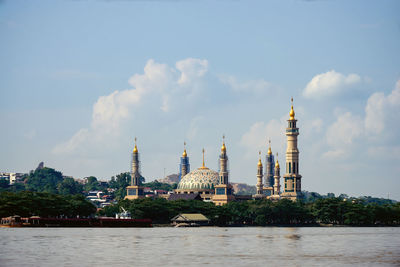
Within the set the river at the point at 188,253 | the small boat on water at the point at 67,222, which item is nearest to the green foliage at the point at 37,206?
the small boat on water at the point at 67,222

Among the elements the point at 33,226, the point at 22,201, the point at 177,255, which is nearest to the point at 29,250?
the point at 177,255

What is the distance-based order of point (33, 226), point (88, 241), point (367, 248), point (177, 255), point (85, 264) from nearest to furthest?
point (85, 264) < point (177, 255) < point (367, 248) < point (88, 241) < point (33, 226)

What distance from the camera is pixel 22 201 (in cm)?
18150

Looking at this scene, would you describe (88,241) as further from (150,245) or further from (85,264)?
(85,264)

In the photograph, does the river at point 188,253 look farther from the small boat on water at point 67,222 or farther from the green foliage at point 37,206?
the green foliage at point 37,206

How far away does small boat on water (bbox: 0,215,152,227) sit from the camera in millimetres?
170375

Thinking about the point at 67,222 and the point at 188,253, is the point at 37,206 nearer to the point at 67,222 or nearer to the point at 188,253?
the point at 67,222

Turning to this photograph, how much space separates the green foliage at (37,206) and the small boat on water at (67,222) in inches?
186

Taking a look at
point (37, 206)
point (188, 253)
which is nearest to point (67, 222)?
point (37, 206)

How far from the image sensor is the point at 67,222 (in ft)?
587

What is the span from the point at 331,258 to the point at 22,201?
113 metres

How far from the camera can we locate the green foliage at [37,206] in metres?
179

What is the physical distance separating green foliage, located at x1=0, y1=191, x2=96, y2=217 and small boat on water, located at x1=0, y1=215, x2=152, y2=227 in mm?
4735

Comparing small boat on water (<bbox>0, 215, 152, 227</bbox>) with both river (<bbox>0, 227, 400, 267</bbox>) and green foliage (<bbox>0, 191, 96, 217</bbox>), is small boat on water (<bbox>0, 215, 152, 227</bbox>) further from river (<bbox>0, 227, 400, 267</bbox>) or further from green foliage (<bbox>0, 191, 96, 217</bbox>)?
river (<bbox>0, 227, 400, 267</bbox>)
